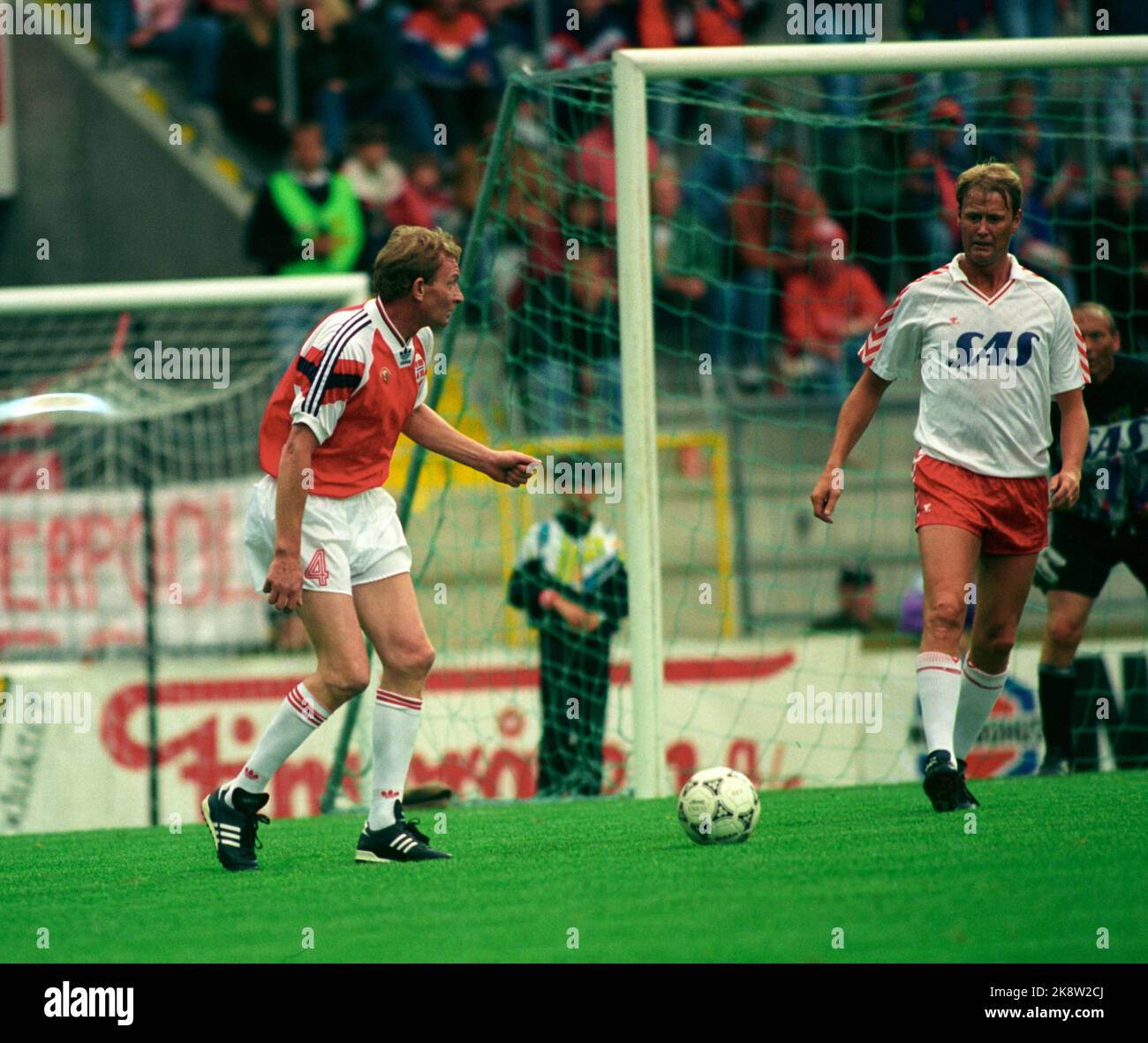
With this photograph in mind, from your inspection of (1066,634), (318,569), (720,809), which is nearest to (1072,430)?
(720,809)

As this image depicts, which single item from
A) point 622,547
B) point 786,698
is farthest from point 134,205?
point 786,698

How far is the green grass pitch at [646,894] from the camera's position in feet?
13.5

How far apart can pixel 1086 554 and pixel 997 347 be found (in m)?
2.55

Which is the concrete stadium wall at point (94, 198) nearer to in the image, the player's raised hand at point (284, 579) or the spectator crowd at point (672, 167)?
the spectator crowd at point (672, 167)

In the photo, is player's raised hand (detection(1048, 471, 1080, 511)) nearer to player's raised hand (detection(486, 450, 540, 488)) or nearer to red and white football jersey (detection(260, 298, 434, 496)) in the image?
player's raised hand (detection(486, 450, 540, 488))

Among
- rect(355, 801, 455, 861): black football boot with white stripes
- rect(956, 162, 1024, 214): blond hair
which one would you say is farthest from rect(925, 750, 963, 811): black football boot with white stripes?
rect(956, 162, 1024, 214): blond hair

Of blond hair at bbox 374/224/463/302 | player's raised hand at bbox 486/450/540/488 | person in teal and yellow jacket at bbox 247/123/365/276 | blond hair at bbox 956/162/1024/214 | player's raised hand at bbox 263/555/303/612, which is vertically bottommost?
player's raised hand at bbox 263/555/303/612

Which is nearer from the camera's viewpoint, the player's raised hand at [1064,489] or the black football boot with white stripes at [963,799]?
the player's raised hand at [1064,489]

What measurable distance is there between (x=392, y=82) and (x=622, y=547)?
554 cm

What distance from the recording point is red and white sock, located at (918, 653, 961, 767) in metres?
6.12

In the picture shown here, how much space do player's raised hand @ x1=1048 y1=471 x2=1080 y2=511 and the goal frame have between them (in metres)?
2.34

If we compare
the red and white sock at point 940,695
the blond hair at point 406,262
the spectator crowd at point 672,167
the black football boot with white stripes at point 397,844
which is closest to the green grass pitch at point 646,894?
the black football boot with white stripes at point 397,844
